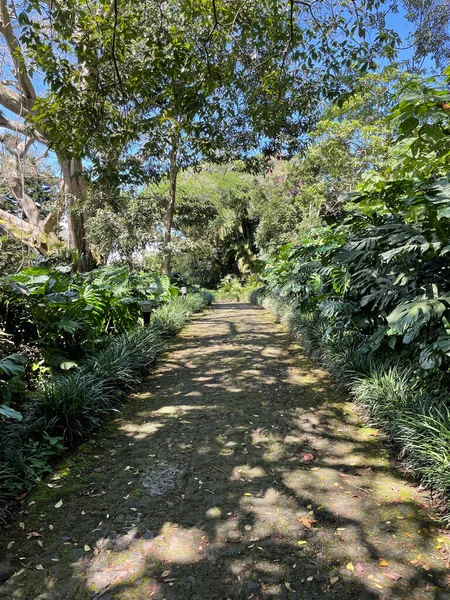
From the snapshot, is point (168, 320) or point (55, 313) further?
point (168, 320)

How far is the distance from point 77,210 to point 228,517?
30.0ft

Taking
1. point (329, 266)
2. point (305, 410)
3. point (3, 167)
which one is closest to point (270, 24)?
point (329, 266)

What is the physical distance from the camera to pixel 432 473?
2221mm

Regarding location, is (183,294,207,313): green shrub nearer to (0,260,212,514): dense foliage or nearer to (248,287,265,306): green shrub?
(248,287,265,306): green shrub

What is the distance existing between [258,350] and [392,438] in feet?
11.1

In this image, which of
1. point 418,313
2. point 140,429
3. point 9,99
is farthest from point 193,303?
point 418,313

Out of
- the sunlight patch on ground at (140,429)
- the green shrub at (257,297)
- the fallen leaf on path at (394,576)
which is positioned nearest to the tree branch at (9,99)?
the sunlight patch on ground at (140,429)

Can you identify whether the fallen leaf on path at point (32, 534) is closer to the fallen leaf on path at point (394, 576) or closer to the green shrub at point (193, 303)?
the fallen leaf on path at point (394, 576)

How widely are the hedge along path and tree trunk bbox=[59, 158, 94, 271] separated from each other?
6.76 m

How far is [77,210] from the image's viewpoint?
Answer: 9648mm

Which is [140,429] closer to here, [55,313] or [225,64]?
[55,313]

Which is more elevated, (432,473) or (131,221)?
(131,221)

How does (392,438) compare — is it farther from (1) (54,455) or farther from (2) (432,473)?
(1) (54,455)

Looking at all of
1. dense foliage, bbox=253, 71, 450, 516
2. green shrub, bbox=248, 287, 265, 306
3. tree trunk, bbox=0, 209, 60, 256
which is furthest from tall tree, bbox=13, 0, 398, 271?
green shrub, bbox=248, 287, 265, 306
